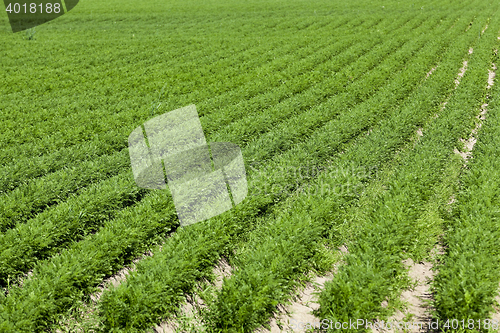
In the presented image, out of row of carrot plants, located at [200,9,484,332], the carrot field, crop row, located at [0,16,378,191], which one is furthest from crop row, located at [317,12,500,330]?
crop row, located at [0,16,378,191]

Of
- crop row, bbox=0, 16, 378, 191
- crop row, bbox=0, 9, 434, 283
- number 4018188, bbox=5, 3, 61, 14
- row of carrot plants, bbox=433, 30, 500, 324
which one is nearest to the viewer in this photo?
row of carrot plants, bbox=433, 30, 500, 324

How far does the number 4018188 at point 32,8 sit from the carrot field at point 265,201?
63.8ft

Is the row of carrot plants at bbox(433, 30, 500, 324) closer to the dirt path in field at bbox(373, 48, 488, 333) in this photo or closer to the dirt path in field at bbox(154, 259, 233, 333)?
the dirt path in field at bbox(373, 48, 488, 333)

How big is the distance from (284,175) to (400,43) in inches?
710

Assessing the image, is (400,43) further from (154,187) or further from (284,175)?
(154,187)

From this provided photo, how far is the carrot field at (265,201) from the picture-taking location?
5.14m

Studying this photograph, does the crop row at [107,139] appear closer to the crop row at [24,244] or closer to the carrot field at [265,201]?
the carrot field at [265,201]

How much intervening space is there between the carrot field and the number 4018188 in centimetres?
1946

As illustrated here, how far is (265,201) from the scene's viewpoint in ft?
24.7

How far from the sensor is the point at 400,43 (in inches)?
874

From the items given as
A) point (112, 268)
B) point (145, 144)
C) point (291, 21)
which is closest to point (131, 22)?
point (291, 21)

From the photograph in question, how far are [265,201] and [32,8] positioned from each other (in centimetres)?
3971

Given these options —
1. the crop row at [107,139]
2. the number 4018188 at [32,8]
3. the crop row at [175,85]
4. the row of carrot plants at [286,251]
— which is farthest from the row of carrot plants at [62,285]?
the number 4018188 at [32,8]

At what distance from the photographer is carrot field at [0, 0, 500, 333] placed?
5.14m
